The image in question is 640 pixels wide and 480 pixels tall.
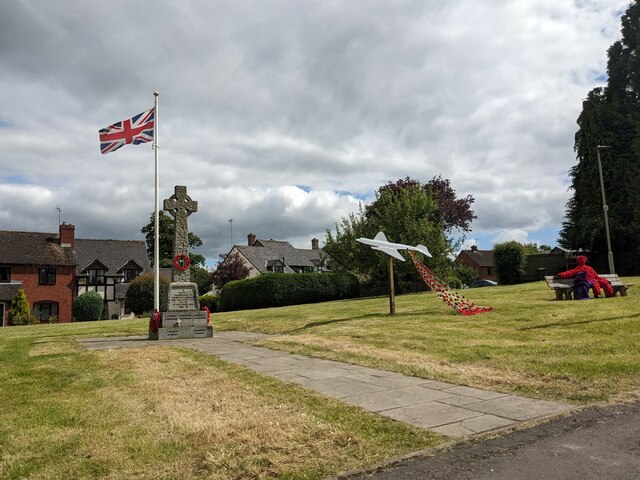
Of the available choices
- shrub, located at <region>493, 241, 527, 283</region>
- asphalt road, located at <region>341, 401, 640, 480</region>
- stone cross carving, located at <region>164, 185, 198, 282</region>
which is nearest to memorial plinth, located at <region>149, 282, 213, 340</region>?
stone cross carving, located at <region>164, 185, 198, 282</region>

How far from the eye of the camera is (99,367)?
8.85m

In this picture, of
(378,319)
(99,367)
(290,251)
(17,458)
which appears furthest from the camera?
(290,251)

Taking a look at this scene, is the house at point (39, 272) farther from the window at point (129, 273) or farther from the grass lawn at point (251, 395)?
the grass lawn at point (251, 395)

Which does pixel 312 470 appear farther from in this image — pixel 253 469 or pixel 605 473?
pixel 605 473

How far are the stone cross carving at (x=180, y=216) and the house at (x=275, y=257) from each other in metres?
41.5

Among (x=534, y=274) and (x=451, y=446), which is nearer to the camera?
(x=451, y=446)

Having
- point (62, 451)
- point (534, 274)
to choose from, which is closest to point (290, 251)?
point (534, 274)

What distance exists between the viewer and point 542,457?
3.76 metres

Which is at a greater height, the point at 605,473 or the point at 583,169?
the point at 583,169

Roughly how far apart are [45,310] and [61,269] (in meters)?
3.84

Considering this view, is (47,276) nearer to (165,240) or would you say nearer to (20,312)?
(20,312)

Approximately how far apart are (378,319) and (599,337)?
7.11 meters

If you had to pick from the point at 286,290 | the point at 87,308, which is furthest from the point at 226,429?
the point at 87,308

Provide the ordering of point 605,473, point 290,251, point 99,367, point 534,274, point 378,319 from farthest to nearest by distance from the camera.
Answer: point 290,251 → point 534,274 → point 378,319 → point 99,367 → point 605,473
